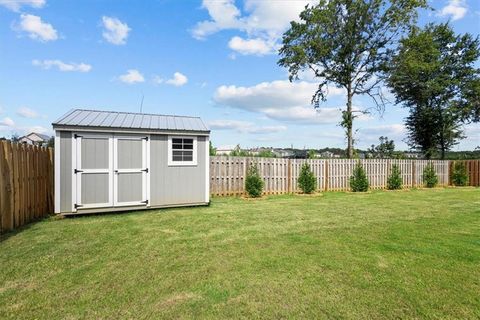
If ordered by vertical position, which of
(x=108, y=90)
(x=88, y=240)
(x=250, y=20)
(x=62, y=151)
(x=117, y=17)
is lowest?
(x=88, y=240)

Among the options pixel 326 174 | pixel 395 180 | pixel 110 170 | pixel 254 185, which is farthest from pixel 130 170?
pixel 395 180

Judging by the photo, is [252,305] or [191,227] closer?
[252,305]

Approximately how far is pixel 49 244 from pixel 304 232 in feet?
14.7

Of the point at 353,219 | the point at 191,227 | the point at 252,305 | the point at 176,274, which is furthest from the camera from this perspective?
the point at 353,219

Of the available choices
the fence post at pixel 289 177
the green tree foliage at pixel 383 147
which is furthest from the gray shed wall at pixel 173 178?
the green tree foliage at pixel 383 147

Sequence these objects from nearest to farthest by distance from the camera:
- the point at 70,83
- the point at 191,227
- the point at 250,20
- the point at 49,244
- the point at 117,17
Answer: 1. the point at 49,244
2. the point at 191,227
3. the point at 117,17
4. the point at 70,83
5. the point at 250,20

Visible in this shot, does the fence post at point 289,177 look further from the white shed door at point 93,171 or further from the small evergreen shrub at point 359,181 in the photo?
the white shed door at point 93,171

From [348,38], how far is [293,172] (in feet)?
37.4

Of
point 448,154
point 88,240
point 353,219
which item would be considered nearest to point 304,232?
point 353,219

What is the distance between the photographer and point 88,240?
16.3 ft

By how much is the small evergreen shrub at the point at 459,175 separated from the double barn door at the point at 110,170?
17.7 meters

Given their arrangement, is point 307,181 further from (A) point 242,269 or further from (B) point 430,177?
(A) point 242,269

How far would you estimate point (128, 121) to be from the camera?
7949mm

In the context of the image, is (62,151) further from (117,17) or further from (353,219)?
(353,219)
